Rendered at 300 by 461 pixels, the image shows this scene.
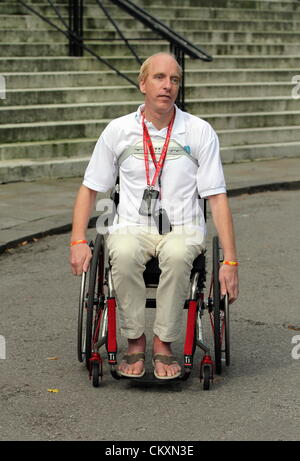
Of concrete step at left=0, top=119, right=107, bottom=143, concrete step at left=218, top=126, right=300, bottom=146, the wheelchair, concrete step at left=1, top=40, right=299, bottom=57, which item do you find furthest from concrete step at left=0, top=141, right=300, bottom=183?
the wheelchair

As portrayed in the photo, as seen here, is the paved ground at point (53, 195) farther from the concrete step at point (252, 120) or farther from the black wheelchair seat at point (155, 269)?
the black wheelchair seat at point (155, 269)

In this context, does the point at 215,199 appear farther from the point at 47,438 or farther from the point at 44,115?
the point at 44,115

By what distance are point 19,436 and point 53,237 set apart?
489 centimetres

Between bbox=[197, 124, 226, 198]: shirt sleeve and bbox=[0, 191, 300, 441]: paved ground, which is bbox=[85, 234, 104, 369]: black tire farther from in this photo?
bbox=[197, 124, 226, 198]: shirt sleeve

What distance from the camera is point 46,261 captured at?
8.42 m

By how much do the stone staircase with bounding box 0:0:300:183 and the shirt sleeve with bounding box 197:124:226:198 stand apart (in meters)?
6.55

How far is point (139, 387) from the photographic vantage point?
17.3 ft

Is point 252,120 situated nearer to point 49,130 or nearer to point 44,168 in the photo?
point 49,130

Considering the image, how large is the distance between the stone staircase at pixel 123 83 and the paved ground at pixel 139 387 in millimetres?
4661

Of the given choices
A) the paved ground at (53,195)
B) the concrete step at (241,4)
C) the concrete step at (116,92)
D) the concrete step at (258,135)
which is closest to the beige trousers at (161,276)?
the paved ground at (53,195)

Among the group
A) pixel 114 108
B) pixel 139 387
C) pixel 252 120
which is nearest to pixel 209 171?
pixel 139 387

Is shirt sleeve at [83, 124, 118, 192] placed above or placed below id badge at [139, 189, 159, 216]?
above

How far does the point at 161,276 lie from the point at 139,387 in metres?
0.54

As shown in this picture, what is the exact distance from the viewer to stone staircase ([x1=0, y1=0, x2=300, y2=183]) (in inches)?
499
